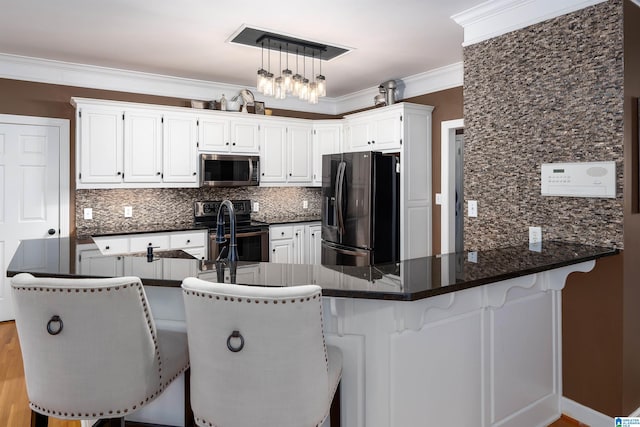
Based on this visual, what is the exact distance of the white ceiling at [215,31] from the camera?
2908 millimetres

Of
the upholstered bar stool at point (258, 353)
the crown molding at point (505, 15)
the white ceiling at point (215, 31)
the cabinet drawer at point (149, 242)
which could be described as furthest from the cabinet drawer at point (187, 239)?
the upholstered bar stool at point (258, 353)

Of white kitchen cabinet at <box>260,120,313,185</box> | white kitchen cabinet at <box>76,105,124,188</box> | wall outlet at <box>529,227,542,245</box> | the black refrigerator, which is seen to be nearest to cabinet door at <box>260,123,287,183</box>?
white kitchen cabinet at <box>260,120,313,185</box>

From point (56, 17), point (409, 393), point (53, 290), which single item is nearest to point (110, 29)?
point (56, 17)

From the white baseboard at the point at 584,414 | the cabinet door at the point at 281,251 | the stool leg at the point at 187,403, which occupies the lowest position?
the white baseboard at the point at 584,414

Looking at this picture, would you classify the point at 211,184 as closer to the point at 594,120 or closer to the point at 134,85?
the point at 134,85

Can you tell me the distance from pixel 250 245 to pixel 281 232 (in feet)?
1.50

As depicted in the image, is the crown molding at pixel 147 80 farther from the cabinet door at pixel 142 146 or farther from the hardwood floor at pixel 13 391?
the hardwood floor at pixel 13 391

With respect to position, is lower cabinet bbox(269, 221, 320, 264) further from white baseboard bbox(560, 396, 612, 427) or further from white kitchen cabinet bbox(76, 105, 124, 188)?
white baseboard bbox(560, 396, 612, 427)

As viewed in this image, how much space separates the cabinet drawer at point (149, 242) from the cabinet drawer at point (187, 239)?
0.07 meters

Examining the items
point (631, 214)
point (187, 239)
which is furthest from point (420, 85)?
point (187, 239)

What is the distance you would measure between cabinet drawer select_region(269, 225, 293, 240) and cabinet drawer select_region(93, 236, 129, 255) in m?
1.54

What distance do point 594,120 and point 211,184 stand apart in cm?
357

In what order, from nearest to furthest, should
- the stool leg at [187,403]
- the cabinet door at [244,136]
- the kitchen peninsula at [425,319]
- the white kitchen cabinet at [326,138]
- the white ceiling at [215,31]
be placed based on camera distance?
1. the kitchen peninsula at [425,319]
2. the stool leg at [187,403]
3. the white ceiling at [215,31]
4. the cabinet door at [244,136]
5. the white kitchen cabinet at [326,138]

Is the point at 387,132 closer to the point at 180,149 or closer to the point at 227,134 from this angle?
the point at 227,134
